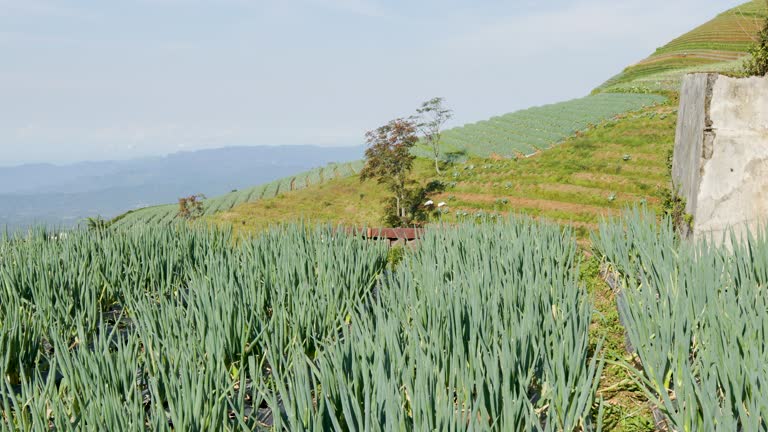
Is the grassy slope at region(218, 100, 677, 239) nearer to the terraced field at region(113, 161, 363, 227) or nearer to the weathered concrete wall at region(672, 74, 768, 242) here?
the weathered concrete wall at region(672, 74, 768, 242)

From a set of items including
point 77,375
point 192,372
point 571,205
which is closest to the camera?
point 192,372

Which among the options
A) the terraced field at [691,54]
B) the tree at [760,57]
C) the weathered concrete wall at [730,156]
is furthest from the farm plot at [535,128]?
the weathered concrete wall at [730,156]

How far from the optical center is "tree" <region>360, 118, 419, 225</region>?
18859mm

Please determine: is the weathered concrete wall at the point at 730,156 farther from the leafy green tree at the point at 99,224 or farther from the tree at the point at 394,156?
the tree at the point at 394,156

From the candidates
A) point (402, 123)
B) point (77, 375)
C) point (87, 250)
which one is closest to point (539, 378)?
point (77, 375)

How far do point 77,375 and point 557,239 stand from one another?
13.5 feet

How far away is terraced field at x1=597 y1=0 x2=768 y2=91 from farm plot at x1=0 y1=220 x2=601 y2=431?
98.5 feet

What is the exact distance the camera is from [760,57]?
615 cm

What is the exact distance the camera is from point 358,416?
6.88ft

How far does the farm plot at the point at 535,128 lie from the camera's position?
81.6 feet

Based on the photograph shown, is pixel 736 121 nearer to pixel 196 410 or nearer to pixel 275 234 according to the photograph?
pixel 275 234

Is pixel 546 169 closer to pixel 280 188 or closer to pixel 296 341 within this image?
pixel 296 341

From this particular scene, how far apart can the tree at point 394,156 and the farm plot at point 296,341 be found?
12.5 meters

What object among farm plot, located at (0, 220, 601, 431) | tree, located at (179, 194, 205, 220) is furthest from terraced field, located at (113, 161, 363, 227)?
farm plot, located at (0, 220, 601, 431)
